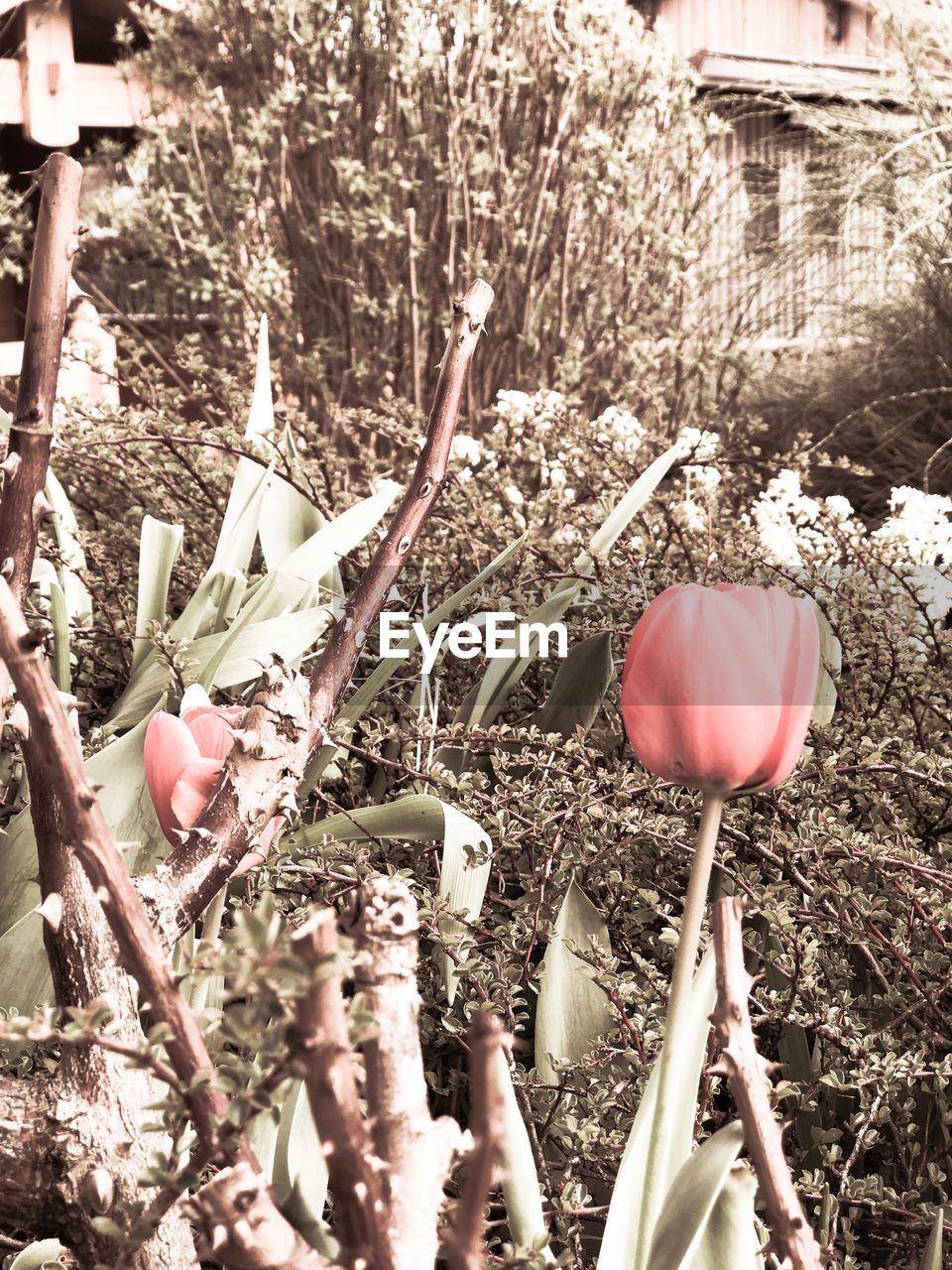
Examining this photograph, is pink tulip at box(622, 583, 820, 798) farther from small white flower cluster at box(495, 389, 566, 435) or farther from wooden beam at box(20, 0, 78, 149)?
wooden beam at box(20, 0, 78, 149)

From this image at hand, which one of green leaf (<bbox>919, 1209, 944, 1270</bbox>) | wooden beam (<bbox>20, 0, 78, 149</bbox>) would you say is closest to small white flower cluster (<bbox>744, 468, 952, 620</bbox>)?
green leaf (<bbox>919, 1209, 944, 1270</bbox>)

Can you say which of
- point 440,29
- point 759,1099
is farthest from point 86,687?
point 440,29

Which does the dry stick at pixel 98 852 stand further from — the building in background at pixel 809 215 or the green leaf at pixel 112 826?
the building in background at pixel 809 215

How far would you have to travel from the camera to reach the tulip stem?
2.29 ft

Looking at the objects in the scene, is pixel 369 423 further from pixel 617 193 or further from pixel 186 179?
pixel 186 179

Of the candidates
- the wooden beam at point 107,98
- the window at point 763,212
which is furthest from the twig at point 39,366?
the wooden beam at point 107,98

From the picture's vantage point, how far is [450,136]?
15.9ft

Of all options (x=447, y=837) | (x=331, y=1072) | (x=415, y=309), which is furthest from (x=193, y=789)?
(x=415, y=309)

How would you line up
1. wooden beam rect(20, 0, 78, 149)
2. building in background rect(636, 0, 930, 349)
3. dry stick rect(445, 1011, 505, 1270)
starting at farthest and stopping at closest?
1. building in background rect(636, 0, 930, 349)
2. wooden beam rect(20, 0, 78, 149)
3. dry stick rect(445, 1011, 505, 1270)

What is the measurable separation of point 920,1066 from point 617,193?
4488 millimetres

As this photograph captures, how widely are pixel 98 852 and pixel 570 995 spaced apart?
724mm

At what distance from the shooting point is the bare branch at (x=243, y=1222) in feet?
1.49

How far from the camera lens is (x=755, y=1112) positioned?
532 mm

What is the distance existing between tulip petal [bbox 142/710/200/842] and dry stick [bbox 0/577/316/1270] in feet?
1.12
